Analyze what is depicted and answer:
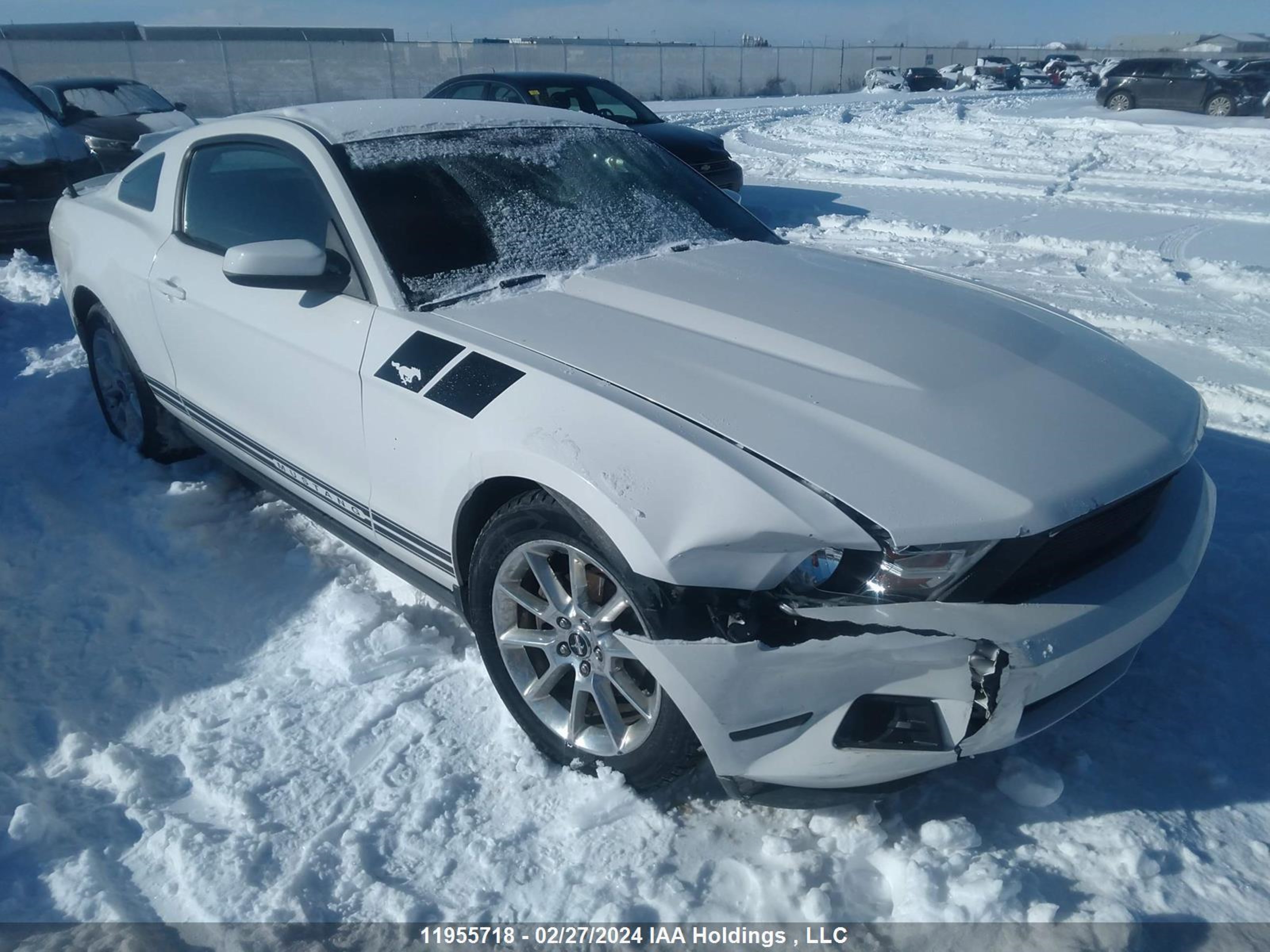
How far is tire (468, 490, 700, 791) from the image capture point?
2.11 m

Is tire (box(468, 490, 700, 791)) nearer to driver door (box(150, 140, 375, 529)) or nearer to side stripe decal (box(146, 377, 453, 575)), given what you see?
side stripe decal (box(146, 377, 453, 575))

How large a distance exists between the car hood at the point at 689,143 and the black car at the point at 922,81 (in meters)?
25.1

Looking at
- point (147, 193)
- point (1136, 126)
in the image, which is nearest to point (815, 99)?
point (1136, 126)

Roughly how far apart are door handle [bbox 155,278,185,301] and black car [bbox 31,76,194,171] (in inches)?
244

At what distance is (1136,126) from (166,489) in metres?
16.4

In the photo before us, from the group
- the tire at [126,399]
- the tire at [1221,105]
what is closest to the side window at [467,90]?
the tire at [126,399]

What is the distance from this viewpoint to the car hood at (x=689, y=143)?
27.0 ft

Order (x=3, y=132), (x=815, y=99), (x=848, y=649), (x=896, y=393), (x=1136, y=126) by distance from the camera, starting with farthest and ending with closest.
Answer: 1. (x=815, y=99)
2. (x=1136, y=126)
3. (x=3, y=132)
4. (x=896, y=393)
5. (x=848, y=649)

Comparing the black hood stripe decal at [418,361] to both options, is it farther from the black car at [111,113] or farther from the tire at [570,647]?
the black car at [111,113]

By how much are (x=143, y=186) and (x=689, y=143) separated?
5439mm

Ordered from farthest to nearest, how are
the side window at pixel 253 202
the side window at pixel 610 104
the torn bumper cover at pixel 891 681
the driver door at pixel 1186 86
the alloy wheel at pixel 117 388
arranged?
the driver door at pixel 1186 86 < the side window at pixel 610 104 < the alloy wheel at pixel 117 388 < the side window at pixel 253 202 < the torn bumper cover at pixel 891 681

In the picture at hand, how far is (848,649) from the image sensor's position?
1851 millimetres

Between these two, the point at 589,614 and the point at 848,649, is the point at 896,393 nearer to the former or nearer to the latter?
the point at 848,649

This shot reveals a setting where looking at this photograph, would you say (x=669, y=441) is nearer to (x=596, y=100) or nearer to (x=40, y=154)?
(x=40, y=154)
